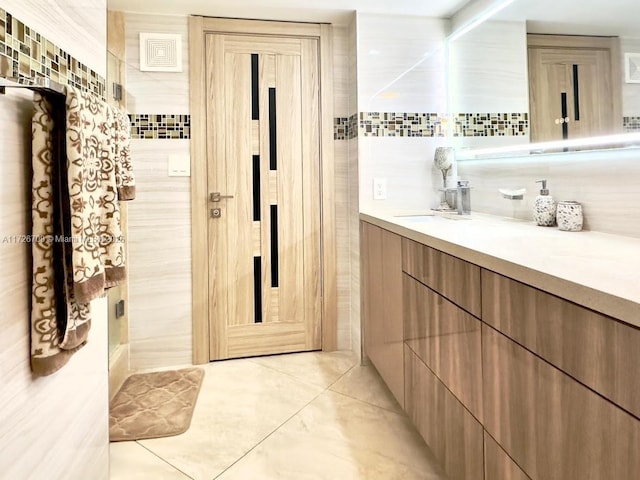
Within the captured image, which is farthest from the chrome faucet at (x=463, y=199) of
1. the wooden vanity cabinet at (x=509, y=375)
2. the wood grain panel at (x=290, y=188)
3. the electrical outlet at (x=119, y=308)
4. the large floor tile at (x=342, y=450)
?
the electrical outlet at (x=119, y=308)

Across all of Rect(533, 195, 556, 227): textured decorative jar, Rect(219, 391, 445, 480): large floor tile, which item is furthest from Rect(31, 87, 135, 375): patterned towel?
Rect(533, 195, 556, 227): textured decorative jar

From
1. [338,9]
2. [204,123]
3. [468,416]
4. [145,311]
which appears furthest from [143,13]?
[468,416]

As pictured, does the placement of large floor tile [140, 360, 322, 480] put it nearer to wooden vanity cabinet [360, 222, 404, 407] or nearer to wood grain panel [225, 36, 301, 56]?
wooden vanity cabinet [360, 222, 404, 407]

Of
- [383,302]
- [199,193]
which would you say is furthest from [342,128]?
[383,302]

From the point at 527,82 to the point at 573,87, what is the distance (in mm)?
323

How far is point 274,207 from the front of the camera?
8.79 ft

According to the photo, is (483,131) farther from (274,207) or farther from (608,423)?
(608,423)

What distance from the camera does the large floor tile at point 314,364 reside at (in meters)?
2.41

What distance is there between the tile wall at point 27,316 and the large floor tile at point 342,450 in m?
0.66

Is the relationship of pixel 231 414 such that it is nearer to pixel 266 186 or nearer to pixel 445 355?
pixel 445 355

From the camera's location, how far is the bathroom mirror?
142 cm

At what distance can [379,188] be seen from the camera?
2.55 m

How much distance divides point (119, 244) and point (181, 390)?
4.30 ft

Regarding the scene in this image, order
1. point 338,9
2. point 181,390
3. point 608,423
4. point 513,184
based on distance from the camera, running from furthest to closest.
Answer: point 338,9
point 181,390
point 513,184
point 608,423
